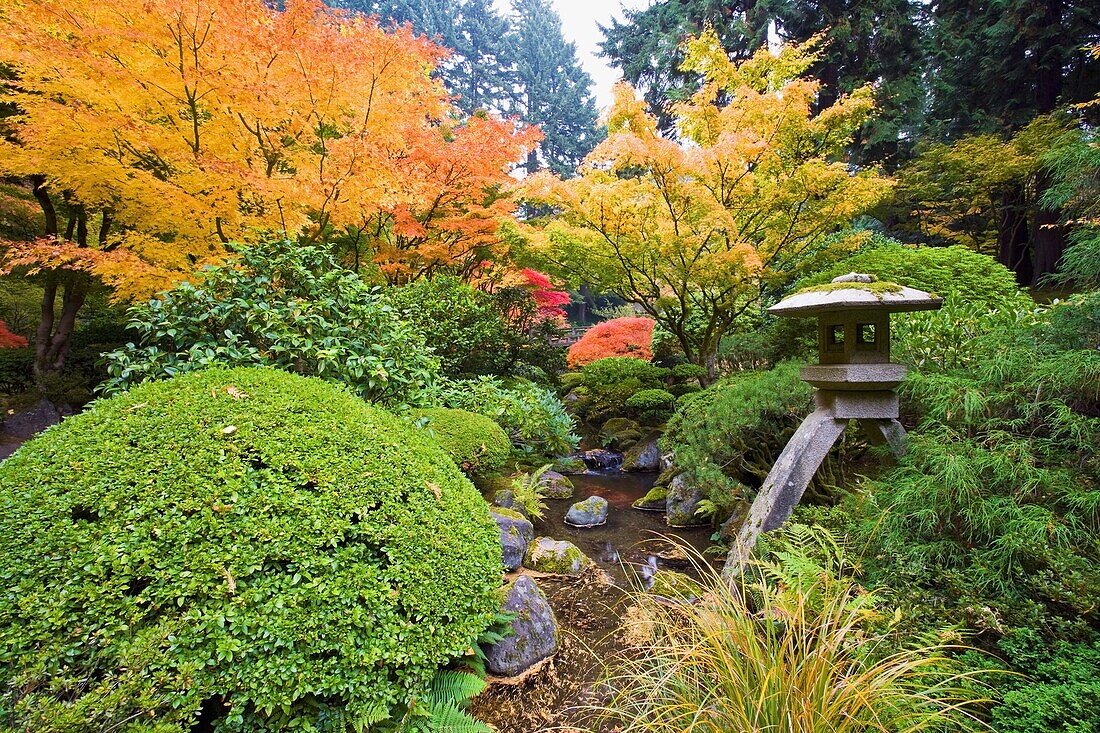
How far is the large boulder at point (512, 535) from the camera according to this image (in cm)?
329

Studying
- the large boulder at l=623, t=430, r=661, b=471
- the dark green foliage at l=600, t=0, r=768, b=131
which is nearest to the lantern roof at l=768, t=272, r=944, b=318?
the large boulder at l=623, t=430, r=661, b=471

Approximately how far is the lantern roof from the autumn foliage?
6.71m

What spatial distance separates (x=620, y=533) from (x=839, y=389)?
2507mm

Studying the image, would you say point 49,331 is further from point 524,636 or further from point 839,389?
point 839,389

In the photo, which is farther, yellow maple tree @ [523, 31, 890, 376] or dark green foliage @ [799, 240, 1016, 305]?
yellow maple tree @ [523, 31, 890, 376]

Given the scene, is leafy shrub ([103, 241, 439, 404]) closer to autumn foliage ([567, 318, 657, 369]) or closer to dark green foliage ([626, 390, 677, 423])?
dark green foliage ([626, 390, 677, 423])

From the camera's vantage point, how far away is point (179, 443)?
1.94 metres

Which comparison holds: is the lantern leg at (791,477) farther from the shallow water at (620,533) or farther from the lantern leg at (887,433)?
the shallow water at (620,533)

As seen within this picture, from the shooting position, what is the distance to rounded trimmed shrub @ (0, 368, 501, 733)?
A: 1481 mm

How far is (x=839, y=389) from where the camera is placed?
10.3ft

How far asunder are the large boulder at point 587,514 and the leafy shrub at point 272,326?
2.32 m

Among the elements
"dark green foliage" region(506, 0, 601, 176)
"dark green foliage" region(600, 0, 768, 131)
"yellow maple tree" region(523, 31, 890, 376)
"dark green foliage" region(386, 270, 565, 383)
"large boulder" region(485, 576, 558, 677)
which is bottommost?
"large boulder" region(485, 576, 558, 677)

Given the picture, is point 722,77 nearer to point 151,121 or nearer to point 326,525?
point 151,121

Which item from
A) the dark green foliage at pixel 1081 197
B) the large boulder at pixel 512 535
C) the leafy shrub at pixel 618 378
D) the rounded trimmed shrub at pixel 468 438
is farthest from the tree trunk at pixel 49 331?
the dark green foliage at pixel 1081 197
